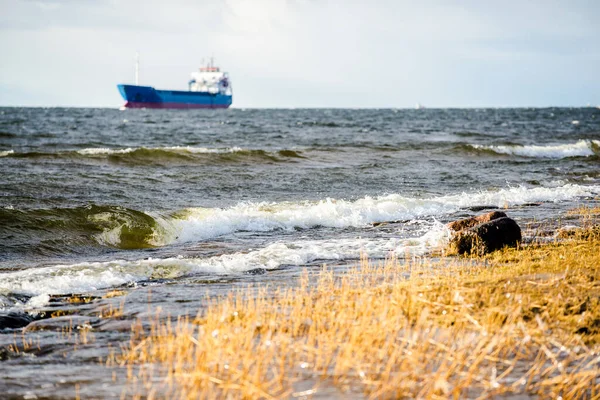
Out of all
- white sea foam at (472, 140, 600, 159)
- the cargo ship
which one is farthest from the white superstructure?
white sea foam at (472, 140, 600, 159)

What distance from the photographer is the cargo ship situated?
5281 inches

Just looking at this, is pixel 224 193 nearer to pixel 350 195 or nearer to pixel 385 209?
pixel 350 195

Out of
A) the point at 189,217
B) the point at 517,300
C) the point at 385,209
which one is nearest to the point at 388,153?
the point at 385,209

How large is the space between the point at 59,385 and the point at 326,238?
354 inches

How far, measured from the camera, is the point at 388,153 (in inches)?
1499

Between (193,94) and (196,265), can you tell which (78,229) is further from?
(193,94)

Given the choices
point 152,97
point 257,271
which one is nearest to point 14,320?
point 257,271

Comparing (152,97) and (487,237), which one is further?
(152,97)

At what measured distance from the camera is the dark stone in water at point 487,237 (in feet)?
36.6

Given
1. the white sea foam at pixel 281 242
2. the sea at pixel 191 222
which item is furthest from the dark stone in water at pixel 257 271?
the white sea foam at pixel 281 242

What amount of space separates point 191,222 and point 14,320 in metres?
8.21

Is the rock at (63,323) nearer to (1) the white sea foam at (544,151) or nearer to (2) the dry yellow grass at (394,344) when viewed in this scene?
(2) the dry yellow grass at (394,344)

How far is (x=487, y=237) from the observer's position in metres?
11.2

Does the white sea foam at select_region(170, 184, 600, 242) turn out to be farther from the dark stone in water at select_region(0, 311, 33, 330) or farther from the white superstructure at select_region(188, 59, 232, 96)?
the white superstructure at select_region(188, 59, 232, 96)
